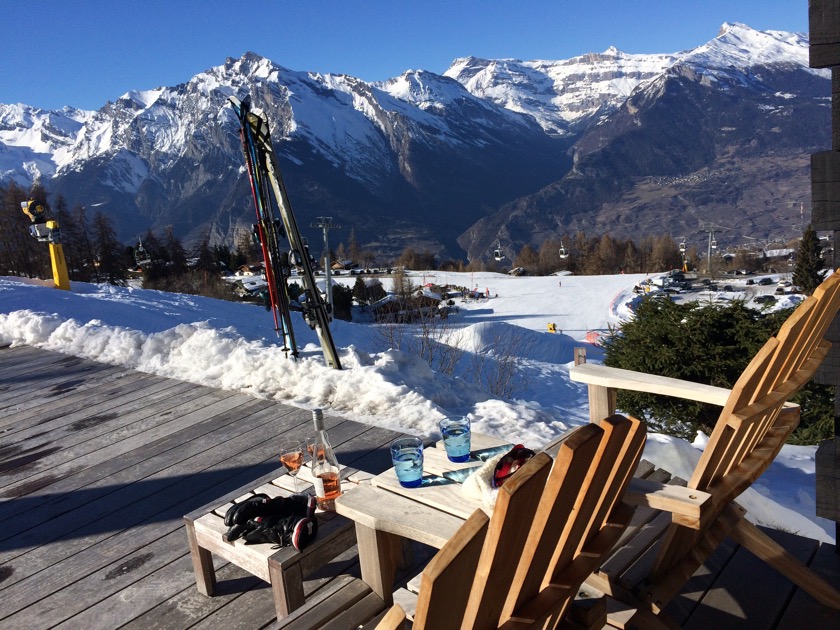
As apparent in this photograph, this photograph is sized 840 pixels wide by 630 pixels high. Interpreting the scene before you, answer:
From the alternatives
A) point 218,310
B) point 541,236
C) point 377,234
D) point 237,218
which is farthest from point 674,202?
point 218,310

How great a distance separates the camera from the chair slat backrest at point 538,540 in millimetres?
881

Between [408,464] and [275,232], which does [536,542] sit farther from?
[275,232]

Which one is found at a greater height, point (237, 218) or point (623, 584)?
point (237, 218)

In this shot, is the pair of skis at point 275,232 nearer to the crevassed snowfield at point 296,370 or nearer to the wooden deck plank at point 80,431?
the crevassed snowfield at point 296,370

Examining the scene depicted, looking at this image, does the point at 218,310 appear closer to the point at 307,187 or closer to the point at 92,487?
the point at 92,487

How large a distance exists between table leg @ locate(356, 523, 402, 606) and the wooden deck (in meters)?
0.64

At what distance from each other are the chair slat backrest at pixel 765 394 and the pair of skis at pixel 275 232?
3.79m

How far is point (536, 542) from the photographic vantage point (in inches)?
41.7

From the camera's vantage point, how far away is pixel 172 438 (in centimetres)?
429

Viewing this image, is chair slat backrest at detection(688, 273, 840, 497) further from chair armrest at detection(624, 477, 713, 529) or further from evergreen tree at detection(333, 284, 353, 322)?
evergreen tree at detection(333, 284, 353, 322)

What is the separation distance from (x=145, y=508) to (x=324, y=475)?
1.71m

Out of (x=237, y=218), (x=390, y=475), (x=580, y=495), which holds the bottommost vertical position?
(x=390, y=475)

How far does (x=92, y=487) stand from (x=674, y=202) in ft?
709

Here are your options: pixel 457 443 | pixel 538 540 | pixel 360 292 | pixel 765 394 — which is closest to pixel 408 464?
pixel 457 443
